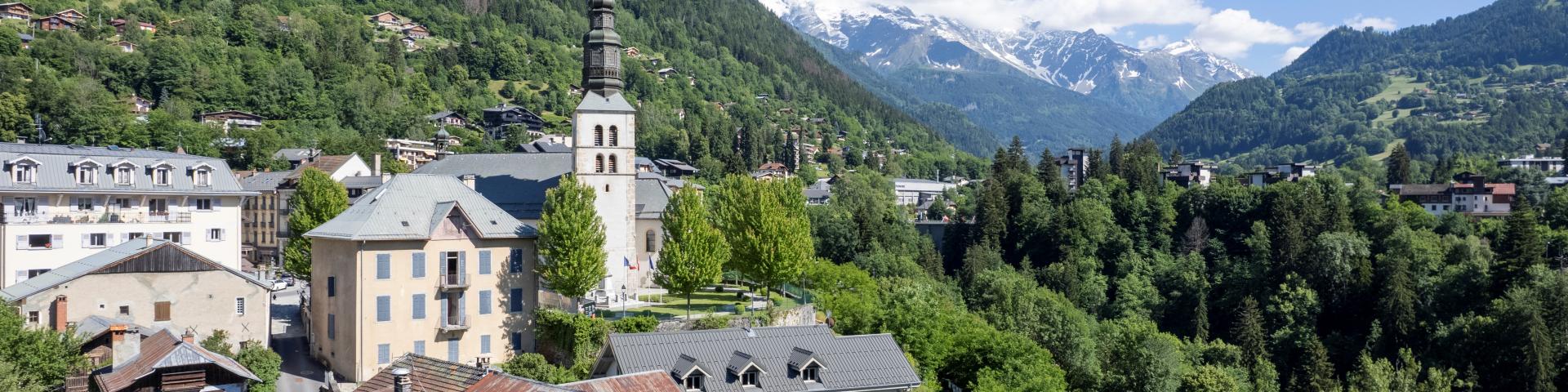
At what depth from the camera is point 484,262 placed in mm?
50406

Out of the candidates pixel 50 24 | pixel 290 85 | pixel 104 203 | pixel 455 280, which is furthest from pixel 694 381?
pixel 50 24

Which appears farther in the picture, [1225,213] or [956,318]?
[1225,213]

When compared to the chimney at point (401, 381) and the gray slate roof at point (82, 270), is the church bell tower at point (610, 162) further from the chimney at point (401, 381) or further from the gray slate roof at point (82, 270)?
the chimney at point (401, 381)

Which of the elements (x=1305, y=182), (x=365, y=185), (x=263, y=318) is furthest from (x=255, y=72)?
(x=1305, y=182)

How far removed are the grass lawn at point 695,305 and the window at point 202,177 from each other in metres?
21.1

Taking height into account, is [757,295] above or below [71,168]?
below

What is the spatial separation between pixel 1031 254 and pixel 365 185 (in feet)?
209

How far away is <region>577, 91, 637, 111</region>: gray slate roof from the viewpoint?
66.1m

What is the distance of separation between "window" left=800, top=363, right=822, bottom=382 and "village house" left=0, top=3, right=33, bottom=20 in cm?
14591

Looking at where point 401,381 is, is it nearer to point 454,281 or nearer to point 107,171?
point 454,281

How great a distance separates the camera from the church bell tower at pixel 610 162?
217ft

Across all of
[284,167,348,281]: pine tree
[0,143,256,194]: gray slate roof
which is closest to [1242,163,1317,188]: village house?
[284,167,348,281]: pine tree

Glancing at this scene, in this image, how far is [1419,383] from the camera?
76.2m

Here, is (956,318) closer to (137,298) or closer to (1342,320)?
(137,298)
